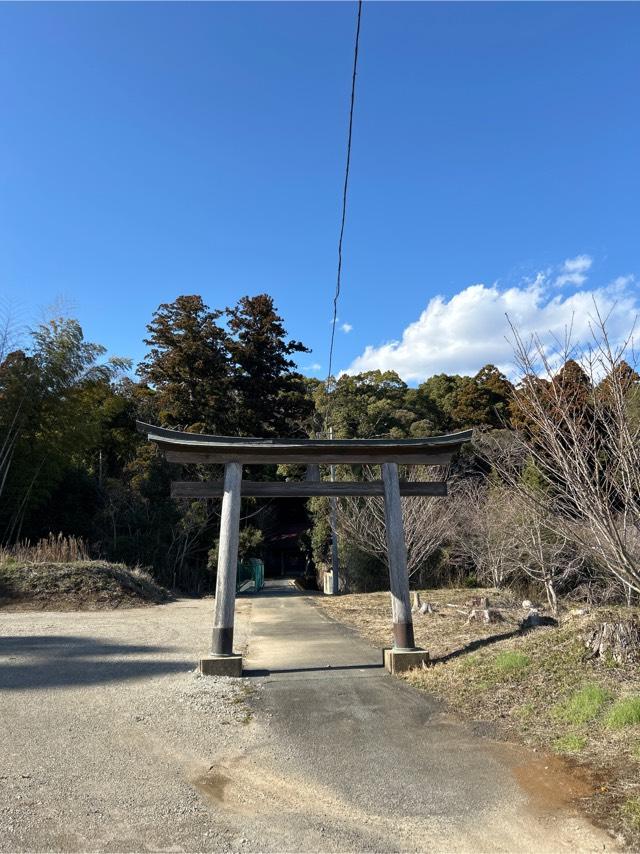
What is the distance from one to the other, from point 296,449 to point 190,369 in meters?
18.1

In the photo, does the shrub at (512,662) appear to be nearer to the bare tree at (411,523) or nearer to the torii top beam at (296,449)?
the torii top beam at (296,449)

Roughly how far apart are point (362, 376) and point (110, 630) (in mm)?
22363

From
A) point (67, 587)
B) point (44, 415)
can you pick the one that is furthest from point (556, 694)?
point (44, 415)

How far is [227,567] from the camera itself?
641 centimetres

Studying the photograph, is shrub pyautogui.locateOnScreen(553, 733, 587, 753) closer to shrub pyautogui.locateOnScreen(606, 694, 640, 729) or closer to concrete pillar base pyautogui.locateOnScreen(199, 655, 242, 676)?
shrub pyautogui.locateOnScreen(606, 694, 640, 729)

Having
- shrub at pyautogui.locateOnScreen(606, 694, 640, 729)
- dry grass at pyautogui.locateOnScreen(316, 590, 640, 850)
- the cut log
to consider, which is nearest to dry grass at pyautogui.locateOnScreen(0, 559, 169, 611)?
dry grass at pyautogui.locateOnScreen(316, 590, 640, 850)

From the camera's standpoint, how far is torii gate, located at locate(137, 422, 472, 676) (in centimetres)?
626

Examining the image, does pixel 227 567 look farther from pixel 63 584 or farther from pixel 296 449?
pixel 63 584

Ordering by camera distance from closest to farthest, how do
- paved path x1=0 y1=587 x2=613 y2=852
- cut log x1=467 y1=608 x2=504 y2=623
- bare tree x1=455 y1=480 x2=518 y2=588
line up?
paved path x1=0 y1=587 x2=613 y2=852, cut log x1=467 y1=608 x2=504 y2=623, bare tree x1=455 y1=480 x2=518 y2=588

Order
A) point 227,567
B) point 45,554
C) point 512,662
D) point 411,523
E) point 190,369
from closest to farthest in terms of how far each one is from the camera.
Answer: point 512,662, point 227,567, point 45,554, point 411,523, point 190,369

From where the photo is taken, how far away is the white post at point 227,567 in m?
6.23

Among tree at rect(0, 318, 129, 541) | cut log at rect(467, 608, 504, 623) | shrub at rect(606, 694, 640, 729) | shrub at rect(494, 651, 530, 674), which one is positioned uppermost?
tree at rect(0, 318, 129, 541)

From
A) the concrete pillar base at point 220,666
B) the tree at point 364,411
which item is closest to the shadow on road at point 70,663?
the concrete pillar base at point 220,666

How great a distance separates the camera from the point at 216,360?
24.6 meters
